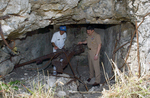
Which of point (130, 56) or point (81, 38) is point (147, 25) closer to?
point (130, 56)

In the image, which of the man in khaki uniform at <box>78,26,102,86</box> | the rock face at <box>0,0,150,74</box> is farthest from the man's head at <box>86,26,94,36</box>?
the rock face at <box>0,0,150,74</box>

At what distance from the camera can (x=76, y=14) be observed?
327cm

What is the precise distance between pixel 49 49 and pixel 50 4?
237cm

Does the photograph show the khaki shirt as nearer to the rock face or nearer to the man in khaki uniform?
the man in khaki uniform

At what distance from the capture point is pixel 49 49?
5.03 metres

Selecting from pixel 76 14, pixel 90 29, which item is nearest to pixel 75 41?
pixel 90 29

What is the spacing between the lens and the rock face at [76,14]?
8.32 feet

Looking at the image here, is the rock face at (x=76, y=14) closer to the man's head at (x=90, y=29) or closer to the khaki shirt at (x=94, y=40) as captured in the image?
the man's head at (x=90, y=29)

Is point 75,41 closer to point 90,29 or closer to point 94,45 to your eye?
point 94,45

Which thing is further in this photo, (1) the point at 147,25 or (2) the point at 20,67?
Result: (2) the point at 20,67

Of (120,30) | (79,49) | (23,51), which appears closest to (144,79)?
(120,30)

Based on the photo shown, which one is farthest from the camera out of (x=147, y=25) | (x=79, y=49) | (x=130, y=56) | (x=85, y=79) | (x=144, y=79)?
(x=85, y=79)

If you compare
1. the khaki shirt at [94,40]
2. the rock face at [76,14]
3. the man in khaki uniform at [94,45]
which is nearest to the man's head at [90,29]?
the man in khaki uniform at [94,45]

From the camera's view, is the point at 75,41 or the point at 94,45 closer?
the point at 94,45
